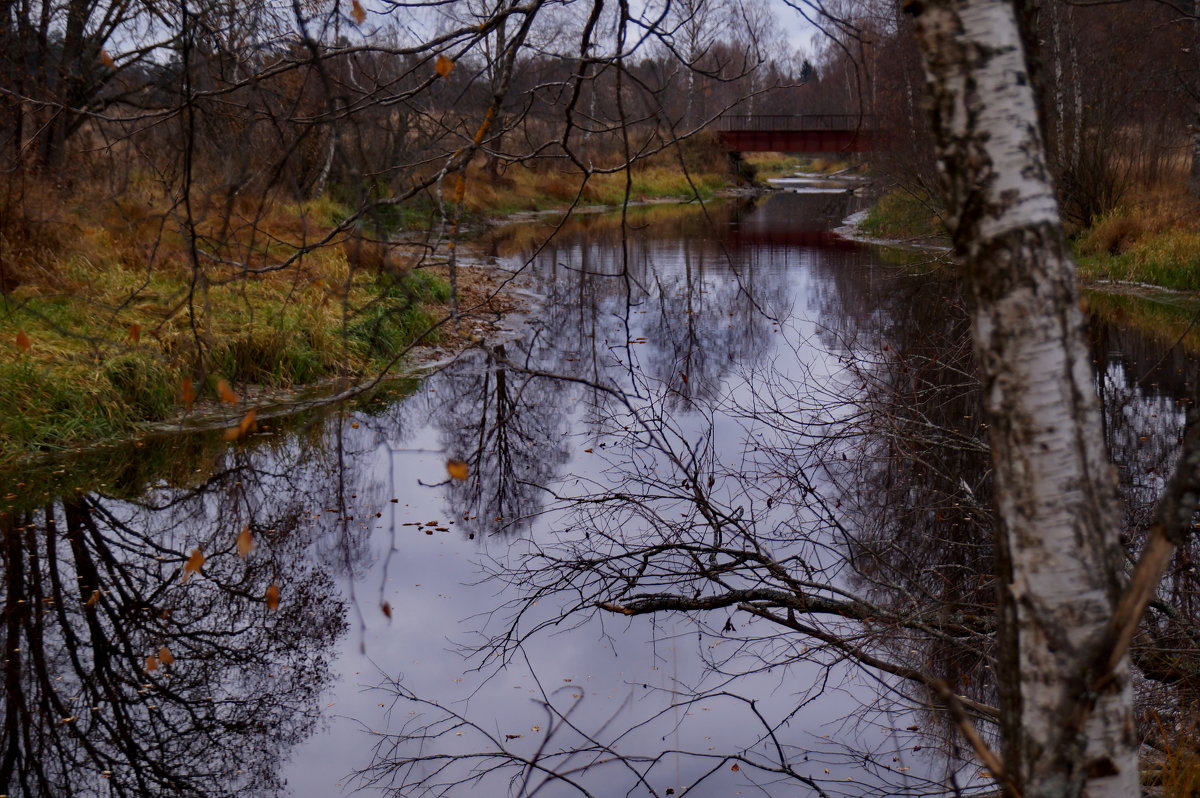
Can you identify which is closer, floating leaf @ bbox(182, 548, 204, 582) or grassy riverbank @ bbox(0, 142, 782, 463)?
floating leaf @ bbox(182, 548, 204, 582)

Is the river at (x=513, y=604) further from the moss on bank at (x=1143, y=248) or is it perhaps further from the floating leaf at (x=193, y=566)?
the moss on bank at (x=1143, y=248)

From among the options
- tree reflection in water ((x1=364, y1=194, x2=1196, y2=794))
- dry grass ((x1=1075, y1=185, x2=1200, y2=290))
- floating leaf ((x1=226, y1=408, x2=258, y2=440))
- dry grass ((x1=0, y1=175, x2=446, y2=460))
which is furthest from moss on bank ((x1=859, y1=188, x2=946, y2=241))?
floating leaf ((x1=226, y1=408, x2=258, y2=440))

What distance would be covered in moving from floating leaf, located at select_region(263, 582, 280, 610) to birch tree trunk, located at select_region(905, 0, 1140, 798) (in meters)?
4.90

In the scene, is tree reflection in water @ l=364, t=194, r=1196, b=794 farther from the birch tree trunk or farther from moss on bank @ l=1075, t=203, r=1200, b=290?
moss on bank @ l=1075, t=203, r=1200, b=290

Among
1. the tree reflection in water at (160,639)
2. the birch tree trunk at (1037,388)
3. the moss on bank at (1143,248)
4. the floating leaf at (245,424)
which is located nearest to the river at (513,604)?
the tree reflection in water at (160,639)

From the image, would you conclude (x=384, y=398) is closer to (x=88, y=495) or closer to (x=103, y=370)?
(x=103, y=370)

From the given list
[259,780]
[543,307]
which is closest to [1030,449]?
[259,780]

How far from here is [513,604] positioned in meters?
6.09

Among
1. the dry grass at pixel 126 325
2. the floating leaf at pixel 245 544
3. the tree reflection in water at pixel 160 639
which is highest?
the dry grass at pixel 126 325

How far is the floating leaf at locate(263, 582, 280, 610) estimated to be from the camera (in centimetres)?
603

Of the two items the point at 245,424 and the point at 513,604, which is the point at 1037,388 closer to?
the point at 245,424

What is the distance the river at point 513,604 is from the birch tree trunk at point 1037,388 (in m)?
1.50

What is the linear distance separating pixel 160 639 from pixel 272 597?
0.65 metres

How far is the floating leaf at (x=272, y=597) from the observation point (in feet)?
19.8
